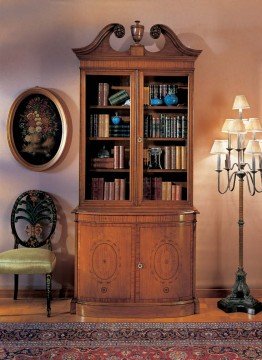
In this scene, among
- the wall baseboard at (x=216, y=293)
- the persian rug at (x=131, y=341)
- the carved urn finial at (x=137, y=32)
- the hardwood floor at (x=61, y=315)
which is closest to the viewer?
the persian rug at (x=131, y=341)

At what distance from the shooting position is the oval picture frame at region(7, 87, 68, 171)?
4914 mm

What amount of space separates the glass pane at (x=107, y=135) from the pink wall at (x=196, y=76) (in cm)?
41

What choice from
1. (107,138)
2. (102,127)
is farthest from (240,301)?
(102,127)

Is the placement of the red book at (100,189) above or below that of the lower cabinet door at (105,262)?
above

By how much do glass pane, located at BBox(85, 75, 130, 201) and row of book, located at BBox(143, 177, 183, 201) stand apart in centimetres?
17

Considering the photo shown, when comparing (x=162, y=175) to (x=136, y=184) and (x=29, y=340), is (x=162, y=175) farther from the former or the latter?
(x=29, y=340)

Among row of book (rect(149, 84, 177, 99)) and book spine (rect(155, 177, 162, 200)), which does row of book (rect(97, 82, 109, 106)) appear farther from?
book spine (rect(155, 177, 162, 200))

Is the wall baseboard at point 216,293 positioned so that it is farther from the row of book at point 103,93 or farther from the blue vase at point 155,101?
the row of book at point 103,93

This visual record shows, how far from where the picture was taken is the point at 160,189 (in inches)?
180

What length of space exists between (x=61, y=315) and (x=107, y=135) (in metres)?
1.54

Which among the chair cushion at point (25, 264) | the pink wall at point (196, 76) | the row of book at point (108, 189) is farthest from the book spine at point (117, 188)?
the chair cushion at point (25, 264)

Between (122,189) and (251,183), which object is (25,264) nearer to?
(122,189)

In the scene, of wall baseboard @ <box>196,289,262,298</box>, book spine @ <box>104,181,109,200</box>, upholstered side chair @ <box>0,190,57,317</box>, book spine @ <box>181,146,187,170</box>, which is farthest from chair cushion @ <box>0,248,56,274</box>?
wall baseboard @ <box>196,289,262,298</box>

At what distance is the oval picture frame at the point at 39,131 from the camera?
16.1ft
